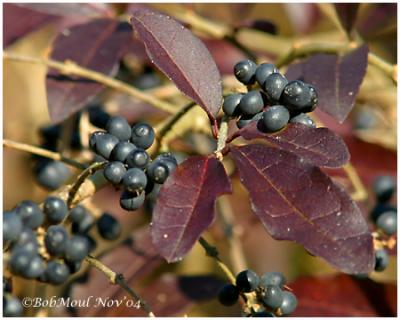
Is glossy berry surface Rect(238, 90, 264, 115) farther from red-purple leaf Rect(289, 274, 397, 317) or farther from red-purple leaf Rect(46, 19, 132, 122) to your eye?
red-purple leaf Rect(289, 274, 397, 317)

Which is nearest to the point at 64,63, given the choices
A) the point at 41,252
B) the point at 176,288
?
the point at 41,252

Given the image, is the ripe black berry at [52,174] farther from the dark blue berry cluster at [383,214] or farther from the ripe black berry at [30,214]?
the dark blue berry cluster at [383,214]

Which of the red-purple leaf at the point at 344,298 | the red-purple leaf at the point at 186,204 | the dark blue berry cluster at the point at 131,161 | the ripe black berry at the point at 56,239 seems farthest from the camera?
the red-purple leaf at the point at 344,298

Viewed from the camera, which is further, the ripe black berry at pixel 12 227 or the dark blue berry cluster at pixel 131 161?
the ripe black berry at pixel 12 227

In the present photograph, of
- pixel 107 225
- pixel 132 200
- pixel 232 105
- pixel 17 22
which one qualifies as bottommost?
pixel 107 225

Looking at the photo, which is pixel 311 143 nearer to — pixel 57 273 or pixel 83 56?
pixel 57 273

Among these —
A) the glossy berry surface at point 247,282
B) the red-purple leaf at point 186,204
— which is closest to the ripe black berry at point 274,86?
the red-purple leaf at point 186,204

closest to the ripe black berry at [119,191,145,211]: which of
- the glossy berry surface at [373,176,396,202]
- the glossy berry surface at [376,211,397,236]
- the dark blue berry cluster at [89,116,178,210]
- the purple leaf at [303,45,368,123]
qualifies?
the dark blue berry cluster at [89,116,178,210]

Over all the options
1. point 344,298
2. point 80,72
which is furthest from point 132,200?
point 344,298
